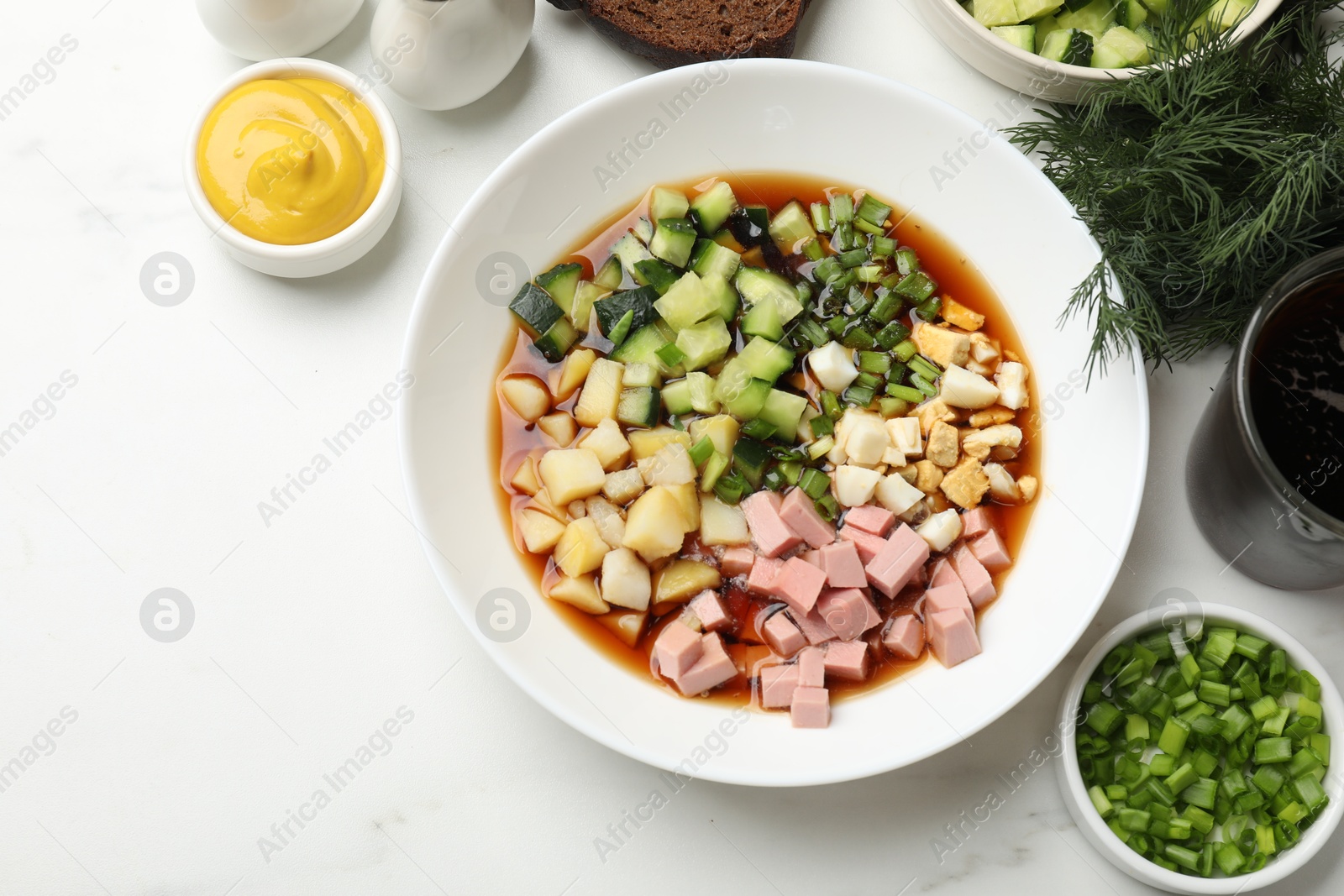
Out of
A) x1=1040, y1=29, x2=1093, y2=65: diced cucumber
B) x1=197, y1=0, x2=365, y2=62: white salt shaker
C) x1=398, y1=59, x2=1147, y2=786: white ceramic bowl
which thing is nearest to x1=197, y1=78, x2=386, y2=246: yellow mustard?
x1=197, y1=0, x2=365, y2=62: white salt shaker

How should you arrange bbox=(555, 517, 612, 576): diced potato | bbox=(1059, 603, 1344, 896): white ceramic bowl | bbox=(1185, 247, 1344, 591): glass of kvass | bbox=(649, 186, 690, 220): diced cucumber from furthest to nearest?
1. bbox=(649, 186, 690, 220): diced cucumber
2. bbox=(555, 517, 612, 576): diced potato
3. bbox=(1059, 603, 1344, 896): white ceramic bowl
4. bbox=(1185, 247, 1344, 591): glass of kvass

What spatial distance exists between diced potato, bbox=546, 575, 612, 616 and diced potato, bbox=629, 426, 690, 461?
1.01ft

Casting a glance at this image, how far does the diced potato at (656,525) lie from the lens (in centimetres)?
205

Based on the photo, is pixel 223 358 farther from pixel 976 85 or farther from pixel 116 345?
pixel 976 85

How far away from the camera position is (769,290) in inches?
85.4

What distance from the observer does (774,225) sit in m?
2.25

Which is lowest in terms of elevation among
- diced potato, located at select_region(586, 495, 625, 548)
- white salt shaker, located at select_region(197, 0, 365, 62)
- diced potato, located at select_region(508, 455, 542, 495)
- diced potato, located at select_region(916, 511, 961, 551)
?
diced potato, located at select_region(916, 511, 961, 551)

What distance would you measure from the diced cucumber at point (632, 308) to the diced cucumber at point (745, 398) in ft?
0.74

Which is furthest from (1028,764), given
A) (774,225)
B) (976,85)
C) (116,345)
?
(116,345)

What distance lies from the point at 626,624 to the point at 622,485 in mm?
312

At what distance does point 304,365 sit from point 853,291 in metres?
1.36

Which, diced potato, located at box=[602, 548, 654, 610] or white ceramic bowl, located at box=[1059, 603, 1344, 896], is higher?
diced potato, located at box=[602, 548, 654, 610]

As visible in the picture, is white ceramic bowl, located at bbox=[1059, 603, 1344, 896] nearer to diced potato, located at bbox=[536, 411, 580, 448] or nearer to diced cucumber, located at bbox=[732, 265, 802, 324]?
diced cucumber, located at bbox=[732, 265, 802, 324]

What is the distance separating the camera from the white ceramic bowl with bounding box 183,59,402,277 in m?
2.15
